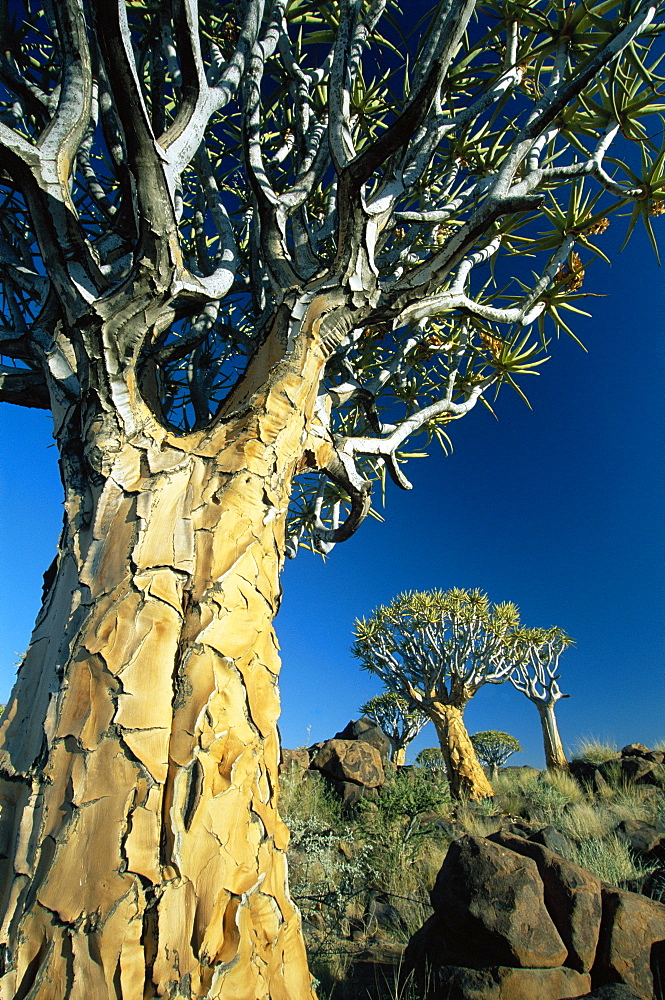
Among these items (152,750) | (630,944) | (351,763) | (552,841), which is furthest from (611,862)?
(351,763)

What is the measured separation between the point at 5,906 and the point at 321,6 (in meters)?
5.92

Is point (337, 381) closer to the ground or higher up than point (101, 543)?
higher up

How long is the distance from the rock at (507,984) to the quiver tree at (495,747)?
84.1ft

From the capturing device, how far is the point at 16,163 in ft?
6.65

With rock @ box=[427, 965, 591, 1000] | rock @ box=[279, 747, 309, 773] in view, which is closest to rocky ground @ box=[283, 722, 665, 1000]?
rock @ box=[427, 965, 591, 1000]

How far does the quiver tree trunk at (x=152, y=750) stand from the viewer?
1.37 m

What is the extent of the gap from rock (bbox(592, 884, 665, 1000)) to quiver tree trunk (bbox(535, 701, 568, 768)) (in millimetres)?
13148

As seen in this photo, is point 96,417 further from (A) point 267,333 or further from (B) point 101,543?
(A) point 267,333

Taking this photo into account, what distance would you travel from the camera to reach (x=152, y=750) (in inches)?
62.3

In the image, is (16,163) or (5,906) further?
(16,163)

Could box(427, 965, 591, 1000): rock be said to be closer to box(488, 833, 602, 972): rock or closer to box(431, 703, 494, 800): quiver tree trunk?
box(488, 833, 602, 972): rock

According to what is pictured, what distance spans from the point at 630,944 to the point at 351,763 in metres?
9.05

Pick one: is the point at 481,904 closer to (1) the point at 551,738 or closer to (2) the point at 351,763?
(2) the point at 351,763

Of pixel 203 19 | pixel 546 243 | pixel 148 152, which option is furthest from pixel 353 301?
pixel 203 19
